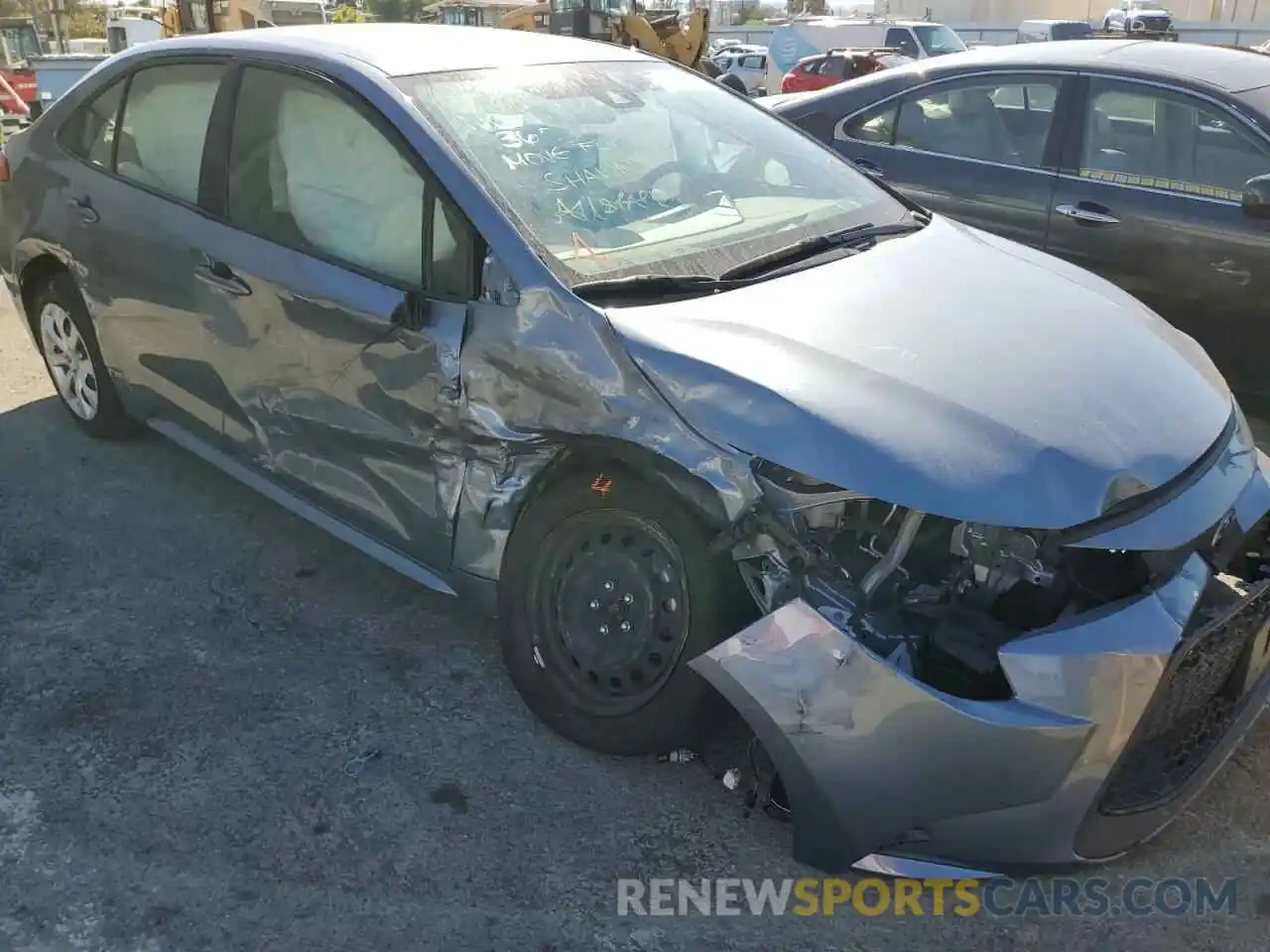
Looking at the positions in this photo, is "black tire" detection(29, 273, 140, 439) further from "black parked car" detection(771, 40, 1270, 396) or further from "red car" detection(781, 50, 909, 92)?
"red car" detection(781, 50, 909, 92)

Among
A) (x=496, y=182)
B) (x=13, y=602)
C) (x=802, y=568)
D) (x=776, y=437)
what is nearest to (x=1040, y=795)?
(x=802, y=568)

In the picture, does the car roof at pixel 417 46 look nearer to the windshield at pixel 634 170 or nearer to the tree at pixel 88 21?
the windshield at pixel 634 170

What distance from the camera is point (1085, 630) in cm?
216

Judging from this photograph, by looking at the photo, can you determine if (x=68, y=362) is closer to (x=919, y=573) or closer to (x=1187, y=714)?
(x=919, y=573)

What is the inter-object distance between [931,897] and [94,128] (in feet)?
13.0

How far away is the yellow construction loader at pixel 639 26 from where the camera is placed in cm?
1805

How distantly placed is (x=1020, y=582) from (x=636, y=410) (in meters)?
0.91

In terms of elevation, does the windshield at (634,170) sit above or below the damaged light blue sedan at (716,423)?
above

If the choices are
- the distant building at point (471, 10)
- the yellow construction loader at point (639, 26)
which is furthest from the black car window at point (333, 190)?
the distant building at point (471, 10)

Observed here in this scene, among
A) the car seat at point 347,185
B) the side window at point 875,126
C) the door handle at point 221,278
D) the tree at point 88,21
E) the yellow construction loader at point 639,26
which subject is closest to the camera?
the car seat at point 347,185

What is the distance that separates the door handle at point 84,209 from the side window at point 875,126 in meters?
3.47

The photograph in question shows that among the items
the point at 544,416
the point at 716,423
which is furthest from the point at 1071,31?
the point at 716,423

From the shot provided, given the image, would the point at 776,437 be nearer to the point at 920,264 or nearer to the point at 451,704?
the point at 920,264

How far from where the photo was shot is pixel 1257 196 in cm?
430
